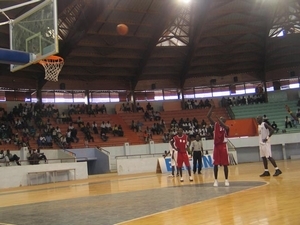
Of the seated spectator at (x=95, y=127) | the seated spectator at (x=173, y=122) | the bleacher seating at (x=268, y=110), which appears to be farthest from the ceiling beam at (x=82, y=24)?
the bleacher seating at (x=268, y=110)

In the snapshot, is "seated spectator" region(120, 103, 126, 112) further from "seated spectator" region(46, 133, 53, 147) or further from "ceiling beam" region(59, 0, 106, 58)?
"seated spectator" region(46, 133, 53, 147)

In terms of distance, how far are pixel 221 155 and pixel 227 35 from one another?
89.0 feet

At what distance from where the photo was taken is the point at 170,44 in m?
36.6

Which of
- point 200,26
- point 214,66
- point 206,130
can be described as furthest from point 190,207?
point 214,66

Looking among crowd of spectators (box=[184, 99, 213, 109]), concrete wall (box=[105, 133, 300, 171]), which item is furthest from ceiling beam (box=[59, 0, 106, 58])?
crowd of spectators (box=[184, 99, 213, 109])

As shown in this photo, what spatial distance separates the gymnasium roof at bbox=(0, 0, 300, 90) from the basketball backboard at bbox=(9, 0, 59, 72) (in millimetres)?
13608

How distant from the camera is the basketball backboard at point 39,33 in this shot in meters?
10.3

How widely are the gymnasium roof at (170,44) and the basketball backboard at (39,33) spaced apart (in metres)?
13.6

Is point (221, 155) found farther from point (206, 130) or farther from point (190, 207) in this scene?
Result: point (206, 130)

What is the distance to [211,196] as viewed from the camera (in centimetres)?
838

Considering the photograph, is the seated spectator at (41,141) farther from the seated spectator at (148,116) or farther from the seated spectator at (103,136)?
the seated spectator at (148,116)

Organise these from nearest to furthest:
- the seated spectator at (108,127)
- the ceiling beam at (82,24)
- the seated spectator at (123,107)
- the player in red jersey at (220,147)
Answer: the player in red jersey at (220,147) → the ceiling beam at (82,24) → the seated spectator at (108,127) → the seated spectator at (123,107)

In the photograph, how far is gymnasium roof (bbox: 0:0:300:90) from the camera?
28875 millimetres

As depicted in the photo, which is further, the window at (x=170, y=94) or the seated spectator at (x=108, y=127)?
the window at (x=170, y=94)
